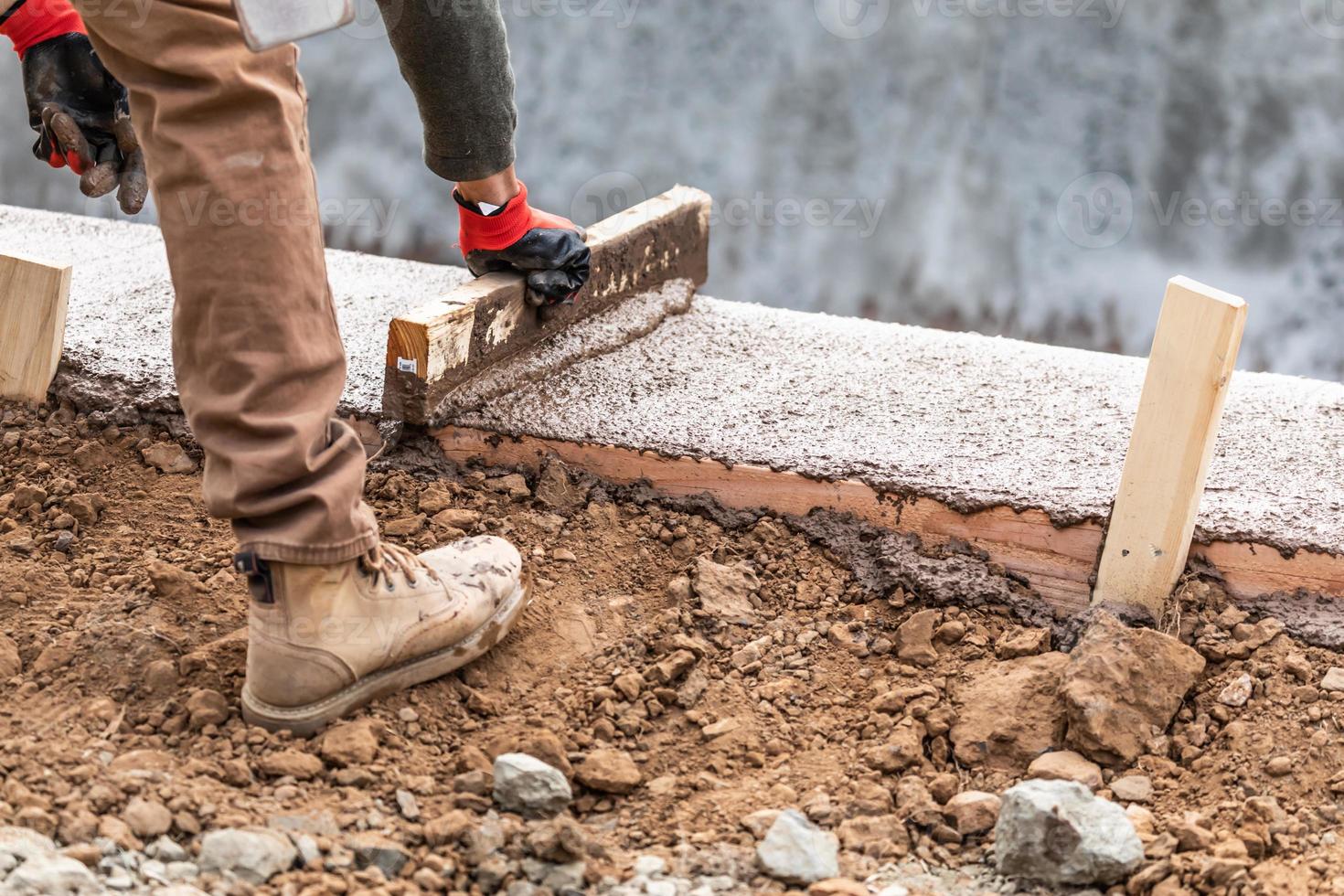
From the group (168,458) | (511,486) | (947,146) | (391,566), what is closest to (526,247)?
(511,486)

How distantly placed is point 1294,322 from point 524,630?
12.9ft

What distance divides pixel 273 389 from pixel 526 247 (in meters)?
1.15

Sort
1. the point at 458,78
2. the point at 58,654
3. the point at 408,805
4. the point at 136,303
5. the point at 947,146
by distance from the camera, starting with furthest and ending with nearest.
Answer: the point at 947,146, the point at 136,303, the point at 458,78, the point at 58,654, the point at 408,805

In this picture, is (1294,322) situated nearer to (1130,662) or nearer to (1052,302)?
(1052,302)

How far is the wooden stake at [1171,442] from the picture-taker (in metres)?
1.87

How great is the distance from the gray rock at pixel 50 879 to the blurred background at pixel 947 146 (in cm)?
378

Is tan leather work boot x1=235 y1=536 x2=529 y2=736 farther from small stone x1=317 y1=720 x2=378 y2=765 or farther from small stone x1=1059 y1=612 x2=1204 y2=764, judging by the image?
small stone x1=1059 y1=612 x2=1204 y2=764

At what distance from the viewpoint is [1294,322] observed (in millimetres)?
4805

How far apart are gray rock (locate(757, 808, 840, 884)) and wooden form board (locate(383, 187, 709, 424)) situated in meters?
1.15

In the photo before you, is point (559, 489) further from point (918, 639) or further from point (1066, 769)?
point (1066, 769)

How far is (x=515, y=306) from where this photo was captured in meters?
2.61

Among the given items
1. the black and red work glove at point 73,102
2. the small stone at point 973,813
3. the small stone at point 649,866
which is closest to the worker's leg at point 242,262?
the small stone at point 649,866

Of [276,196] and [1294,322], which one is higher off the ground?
[276,196]

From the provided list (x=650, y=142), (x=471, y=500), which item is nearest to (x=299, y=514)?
(x=471, y=500)
